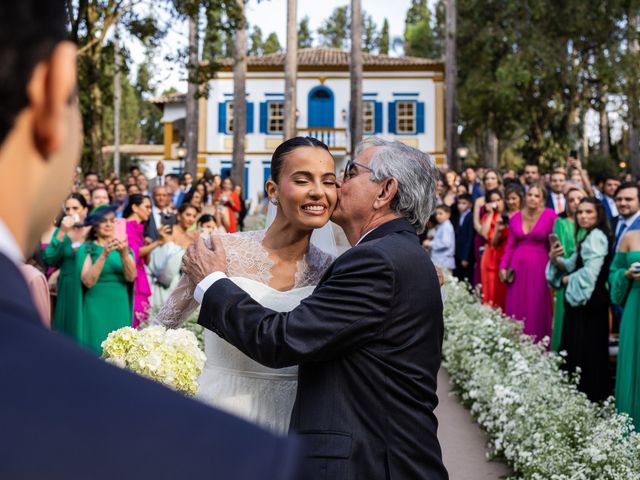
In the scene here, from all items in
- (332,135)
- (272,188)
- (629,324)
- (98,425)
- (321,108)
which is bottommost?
(629,324)

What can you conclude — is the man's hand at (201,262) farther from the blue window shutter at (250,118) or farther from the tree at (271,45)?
the tree at (271,45)

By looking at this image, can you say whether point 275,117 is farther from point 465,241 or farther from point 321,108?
point 465,241

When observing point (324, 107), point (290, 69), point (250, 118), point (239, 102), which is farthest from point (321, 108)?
point (239, 102)

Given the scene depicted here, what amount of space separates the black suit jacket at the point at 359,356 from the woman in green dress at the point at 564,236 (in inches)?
247

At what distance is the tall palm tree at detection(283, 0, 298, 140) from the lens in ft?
92.0

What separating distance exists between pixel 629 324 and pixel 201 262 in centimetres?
457

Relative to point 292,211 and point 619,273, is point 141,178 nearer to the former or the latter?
point 619,273

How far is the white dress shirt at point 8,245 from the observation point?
89 cm

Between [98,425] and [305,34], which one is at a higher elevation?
[305,34]

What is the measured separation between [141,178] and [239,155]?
10.8 meters

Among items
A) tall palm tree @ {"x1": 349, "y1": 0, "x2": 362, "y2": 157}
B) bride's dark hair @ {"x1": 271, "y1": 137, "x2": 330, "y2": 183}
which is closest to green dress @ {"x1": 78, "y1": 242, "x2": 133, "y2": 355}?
bride's dark hair @ {"x1": 271, "y1": 137, "x2": 330, "y2": 183}

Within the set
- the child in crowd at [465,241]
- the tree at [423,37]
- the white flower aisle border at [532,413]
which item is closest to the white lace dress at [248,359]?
the white flower aisle border at [532,413]

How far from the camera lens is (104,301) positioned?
8.38 m

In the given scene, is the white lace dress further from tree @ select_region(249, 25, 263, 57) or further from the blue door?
tree @ select_region(249, 25, 263, 57)
